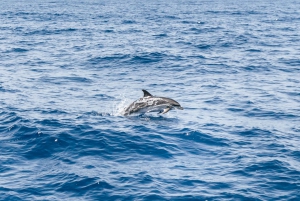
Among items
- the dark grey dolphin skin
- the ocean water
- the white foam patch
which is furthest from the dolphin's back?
the white foam patch

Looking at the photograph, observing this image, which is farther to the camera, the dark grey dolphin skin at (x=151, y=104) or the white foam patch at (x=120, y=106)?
the white foam patch at (x=120, y=106)

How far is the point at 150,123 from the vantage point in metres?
24.1

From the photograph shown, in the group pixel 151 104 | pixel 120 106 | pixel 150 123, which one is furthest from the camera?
pixel 120 106

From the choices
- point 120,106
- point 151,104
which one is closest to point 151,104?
point 151,104

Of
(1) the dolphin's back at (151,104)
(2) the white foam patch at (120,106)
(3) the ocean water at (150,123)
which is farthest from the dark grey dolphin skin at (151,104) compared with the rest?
(2) the white foam patch at (120,106)

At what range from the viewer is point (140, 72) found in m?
36.9

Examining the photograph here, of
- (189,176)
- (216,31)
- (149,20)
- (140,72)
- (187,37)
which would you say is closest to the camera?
(189,176)

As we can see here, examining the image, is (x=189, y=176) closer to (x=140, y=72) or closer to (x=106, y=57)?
(x=140, y=72)

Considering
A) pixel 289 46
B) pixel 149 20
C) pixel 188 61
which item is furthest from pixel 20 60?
pixel 149 20

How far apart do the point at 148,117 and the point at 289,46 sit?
28.4m

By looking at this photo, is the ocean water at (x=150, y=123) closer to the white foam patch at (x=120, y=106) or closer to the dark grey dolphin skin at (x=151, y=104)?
the white foam patch at (x=120, y=106)

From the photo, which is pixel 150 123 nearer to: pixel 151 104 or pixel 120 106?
pixel 151 104

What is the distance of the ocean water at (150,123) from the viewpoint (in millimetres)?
16906

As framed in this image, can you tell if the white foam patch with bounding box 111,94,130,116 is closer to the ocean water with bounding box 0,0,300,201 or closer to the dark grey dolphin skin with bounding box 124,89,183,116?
the ocean water with bounding box 0,0,300,201
